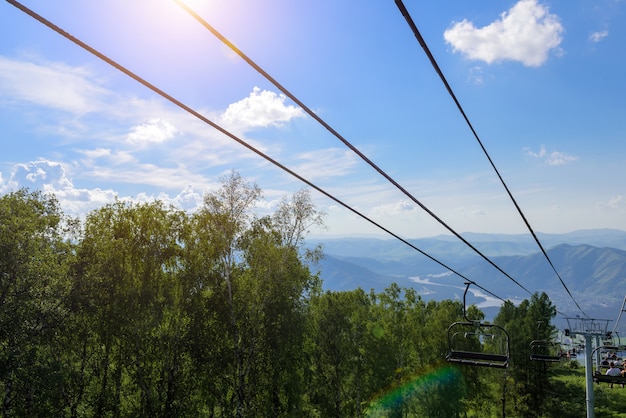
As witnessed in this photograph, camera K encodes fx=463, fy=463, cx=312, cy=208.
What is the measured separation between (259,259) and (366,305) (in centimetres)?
2026

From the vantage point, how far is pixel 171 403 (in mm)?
29031

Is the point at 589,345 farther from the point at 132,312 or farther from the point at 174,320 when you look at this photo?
the point at 132,312

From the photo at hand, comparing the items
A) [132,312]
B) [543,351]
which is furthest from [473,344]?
[132,312]

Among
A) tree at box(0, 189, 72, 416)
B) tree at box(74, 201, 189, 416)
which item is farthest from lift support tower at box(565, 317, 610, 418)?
tree at box(0, 189, 72, 416)

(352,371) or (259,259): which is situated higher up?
(259,259)

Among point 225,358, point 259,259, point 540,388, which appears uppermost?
point 259,259

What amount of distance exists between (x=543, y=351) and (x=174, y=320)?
167 feet

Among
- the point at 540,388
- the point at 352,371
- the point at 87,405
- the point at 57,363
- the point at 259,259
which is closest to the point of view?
the point at 57,363

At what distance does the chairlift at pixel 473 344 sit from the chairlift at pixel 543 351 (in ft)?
5.52

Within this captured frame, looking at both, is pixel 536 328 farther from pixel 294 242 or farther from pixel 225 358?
pixel 225 358

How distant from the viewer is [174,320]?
29281 mm

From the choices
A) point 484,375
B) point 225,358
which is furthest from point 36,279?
point 484,375

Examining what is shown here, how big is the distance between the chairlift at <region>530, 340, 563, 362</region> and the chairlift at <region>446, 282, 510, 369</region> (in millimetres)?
1681

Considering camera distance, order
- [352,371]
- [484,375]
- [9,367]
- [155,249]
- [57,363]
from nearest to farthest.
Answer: [9,367]
[57,363]
[155,249]
[352,371]
[484,375]
